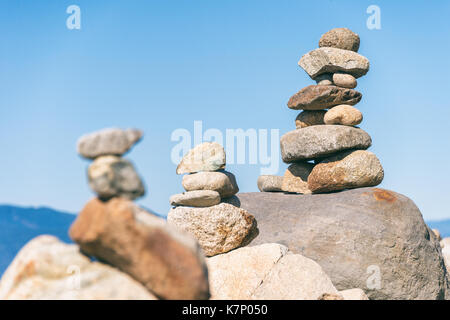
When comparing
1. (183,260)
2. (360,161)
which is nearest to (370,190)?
(360,161)

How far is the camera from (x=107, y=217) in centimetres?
684

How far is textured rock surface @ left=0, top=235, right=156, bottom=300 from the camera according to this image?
7.02m

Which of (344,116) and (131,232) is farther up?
(344,116)

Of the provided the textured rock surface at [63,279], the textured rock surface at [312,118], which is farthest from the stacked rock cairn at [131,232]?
the textured rock surface at [312,118]

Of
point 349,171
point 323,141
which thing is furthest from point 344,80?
point 349,171

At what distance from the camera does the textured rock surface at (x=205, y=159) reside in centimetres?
1174

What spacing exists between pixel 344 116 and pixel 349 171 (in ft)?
4.65

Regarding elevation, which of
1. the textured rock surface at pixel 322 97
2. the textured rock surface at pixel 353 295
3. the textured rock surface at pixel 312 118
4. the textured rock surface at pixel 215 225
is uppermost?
the textured rock surface at pixel 322 97

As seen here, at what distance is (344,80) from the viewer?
13070mm

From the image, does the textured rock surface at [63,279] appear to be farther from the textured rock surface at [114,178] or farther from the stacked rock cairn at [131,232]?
the textured rock surface at [114,178]

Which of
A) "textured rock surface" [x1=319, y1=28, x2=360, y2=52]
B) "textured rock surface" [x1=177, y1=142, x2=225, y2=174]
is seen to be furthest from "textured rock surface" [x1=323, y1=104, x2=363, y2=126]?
"textured rock surface" [x1=177, y1=142, x2=225, y2=174]

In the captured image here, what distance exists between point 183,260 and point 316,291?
378cm

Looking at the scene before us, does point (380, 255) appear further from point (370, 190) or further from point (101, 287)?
point (101, 287)

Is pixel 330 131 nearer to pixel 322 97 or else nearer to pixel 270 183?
pixel 322 97
